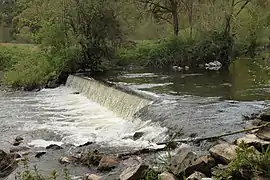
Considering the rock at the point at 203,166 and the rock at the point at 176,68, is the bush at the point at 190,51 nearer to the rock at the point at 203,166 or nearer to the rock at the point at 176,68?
the rock at the point at 176,68

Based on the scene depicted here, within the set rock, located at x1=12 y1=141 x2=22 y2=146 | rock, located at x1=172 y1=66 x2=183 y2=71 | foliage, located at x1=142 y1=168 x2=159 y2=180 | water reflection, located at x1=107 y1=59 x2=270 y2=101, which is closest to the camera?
foliage, located at x1=142 y1=168 x2=159 y2=180

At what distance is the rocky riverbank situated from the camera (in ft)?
22.4

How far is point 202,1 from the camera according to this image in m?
29.3

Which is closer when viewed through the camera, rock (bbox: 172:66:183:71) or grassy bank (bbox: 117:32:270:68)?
rock (bbox: 172:66:183:71)

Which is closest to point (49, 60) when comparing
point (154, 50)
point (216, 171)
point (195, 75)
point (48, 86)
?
point (48, 86)

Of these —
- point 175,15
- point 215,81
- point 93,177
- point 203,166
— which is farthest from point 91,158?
point 175,15

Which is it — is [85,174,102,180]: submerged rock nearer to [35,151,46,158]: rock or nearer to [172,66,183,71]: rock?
[35,151,46,158]: rock

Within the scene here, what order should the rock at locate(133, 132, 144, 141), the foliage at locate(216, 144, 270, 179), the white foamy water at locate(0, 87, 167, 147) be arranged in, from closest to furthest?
the foliage at locate(216, 144, 270, 179) → the rock at locate(133, 132, 144, 141) → the white foamy water at locate(0, 87, 167, 147)

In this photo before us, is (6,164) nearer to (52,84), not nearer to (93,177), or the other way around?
(93,177)

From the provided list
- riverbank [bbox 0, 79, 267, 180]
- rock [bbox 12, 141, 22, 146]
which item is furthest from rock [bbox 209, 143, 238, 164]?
rock [bbox 12, 141, 22, 146]

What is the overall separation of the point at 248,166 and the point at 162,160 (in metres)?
2.66

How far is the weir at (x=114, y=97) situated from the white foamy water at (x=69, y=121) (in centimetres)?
27

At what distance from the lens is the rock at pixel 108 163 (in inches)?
377

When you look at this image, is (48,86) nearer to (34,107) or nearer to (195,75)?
(34,107)
